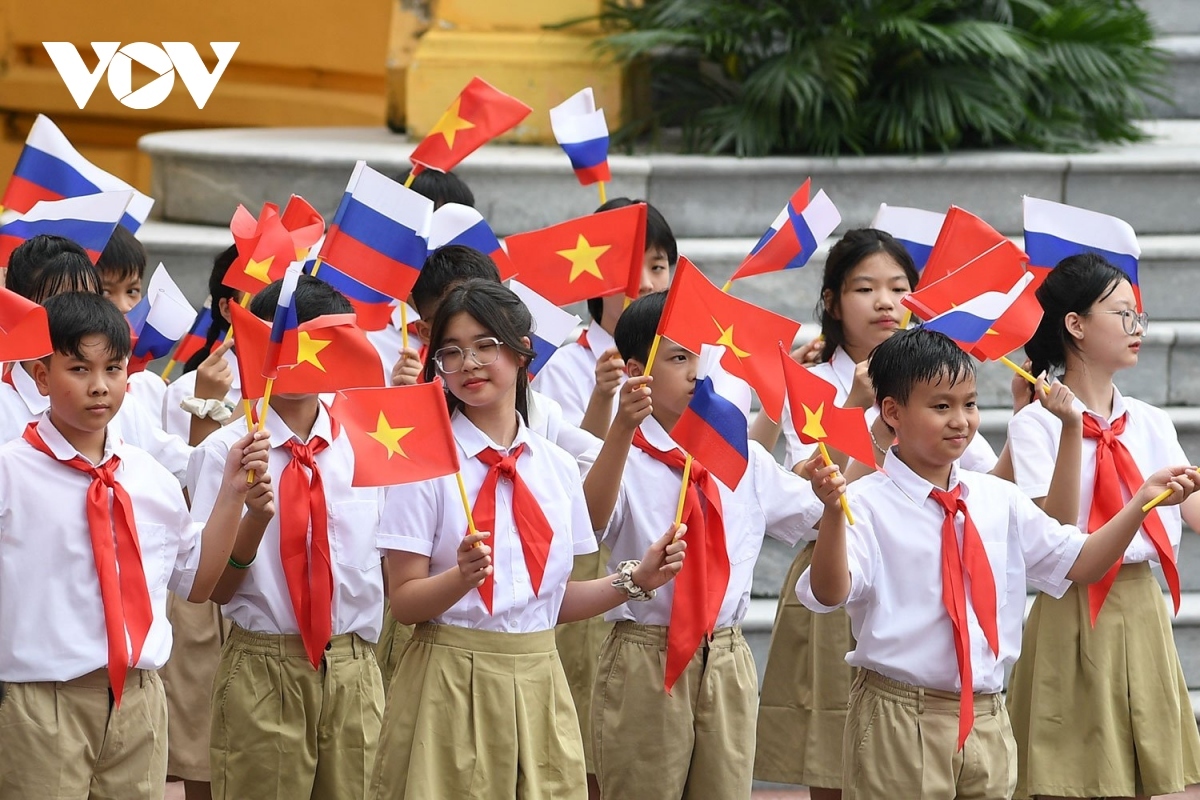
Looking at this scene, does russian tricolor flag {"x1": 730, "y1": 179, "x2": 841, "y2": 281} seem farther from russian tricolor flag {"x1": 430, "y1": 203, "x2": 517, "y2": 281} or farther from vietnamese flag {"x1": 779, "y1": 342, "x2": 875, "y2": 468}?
vietnamese flag {"x1": 779, "y1": 342, "x2": 875, "y2": 468}

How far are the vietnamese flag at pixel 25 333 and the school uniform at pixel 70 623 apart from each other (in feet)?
0.50

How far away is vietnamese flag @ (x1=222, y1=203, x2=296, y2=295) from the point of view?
4.24 metres

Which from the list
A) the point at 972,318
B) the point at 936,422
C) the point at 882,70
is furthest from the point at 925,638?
the point at 882,70

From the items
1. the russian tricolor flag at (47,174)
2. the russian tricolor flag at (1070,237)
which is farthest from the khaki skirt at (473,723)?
the russian tricolor flag at (47,174)

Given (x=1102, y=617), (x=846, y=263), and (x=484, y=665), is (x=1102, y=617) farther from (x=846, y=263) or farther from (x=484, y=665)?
(x=484, y=665)

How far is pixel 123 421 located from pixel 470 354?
1158 mm

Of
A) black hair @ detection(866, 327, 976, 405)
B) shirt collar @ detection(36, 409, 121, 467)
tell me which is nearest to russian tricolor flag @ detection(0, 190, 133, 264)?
shirt collar @ detection(36, 409, 121, 467)

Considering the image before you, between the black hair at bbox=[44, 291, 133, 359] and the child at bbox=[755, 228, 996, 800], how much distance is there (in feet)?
5.40

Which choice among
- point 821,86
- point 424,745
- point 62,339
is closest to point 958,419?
point 424,745

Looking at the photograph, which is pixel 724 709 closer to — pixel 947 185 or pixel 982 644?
pixel 982 644

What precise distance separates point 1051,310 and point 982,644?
A: 3.49 ft

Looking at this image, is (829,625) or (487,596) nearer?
(487,596)

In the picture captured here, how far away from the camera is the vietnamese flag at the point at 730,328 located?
12.4ft

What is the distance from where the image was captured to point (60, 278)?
4.25 m
